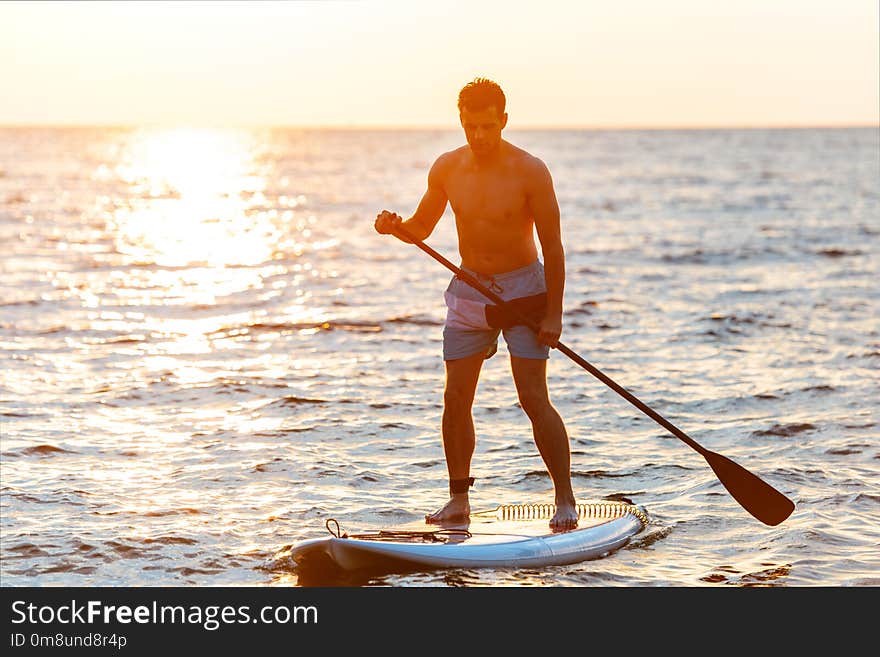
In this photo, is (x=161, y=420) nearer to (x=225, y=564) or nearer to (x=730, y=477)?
(x=225, y=564)

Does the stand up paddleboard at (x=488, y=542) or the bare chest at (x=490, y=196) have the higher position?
the bare chest at (x=490, y=196)

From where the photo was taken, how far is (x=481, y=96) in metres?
6.44

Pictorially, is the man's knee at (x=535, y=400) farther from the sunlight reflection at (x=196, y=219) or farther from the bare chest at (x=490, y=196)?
the sunlight reflection at (x=196, y=219)

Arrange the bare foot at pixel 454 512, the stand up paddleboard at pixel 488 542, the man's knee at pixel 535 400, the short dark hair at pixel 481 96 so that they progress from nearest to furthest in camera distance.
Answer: the stand up paddleboard at pixel 488 542, the short dark hair at pixel 481 96, the man's knee at pixel 535 400, the bare foot at pixel 454 512

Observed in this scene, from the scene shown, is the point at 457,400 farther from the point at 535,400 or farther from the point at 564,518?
the point at 564,518

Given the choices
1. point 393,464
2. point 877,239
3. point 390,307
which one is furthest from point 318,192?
point 393,464

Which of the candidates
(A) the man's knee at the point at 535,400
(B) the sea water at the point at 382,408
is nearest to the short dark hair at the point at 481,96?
(A) the man's knee at the point at 535,400

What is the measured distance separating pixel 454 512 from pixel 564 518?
0.62 metres

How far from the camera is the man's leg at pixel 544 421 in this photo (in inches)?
266

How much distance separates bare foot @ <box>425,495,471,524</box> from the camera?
276 inches

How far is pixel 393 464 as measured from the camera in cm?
863

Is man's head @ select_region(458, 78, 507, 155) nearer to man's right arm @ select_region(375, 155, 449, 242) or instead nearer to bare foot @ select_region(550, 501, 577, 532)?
man's right arm @ select_region(375, 155, 449, 242)

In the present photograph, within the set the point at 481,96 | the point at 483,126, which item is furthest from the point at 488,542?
the point at 481,96
